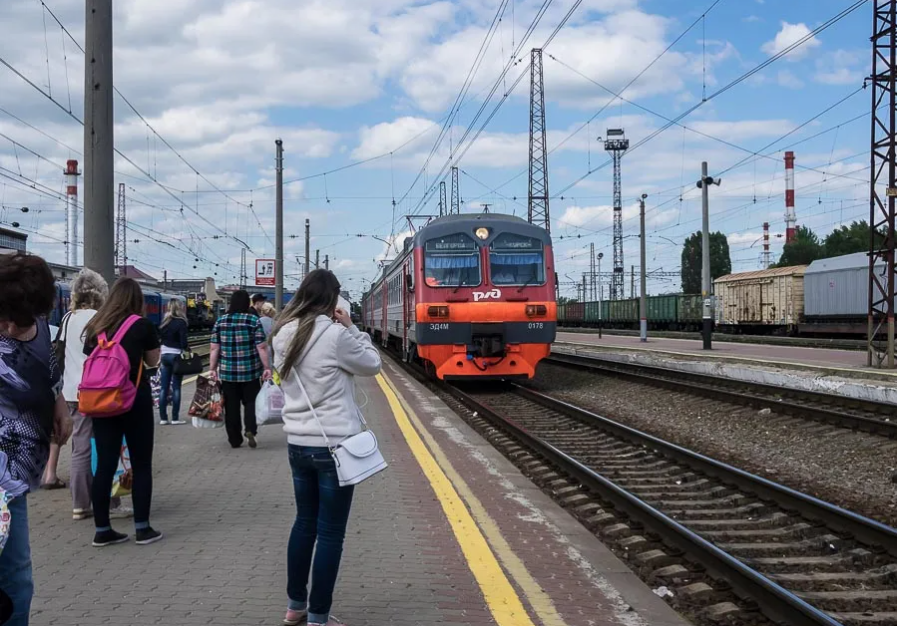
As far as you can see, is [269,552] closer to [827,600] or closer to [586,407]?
[827,600]

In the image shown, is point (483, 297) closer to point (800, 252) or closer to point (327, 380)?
point (327, 380)

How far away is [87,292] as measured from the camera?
18.6 ft

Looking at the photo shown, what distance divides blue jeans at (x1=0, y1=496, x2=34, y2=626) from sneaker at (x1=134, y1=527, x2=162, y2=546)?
2366 mm

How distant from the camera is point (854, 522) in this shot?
5773mm

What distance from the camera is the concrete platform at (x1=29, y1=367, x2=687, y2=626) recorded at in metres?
4.04

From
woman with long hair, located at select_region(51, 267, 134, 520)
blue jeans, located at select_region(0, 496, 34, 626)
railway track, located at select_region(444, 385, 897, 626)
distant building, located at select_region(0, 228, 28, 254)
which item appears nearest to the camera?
blue jeans, located at select_region(0, 496, 34, 626)

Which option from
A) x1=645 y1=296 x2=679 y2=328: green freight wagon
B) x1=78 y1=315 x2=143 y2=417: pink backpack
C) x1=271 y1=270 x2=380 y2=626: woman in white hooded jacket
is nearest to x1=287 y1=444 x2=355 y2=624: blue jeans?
x1=271 y1=270 x2=380 y2=626: woman in white hooded jacket

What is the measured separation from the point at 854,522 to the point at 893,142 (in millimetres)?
14130

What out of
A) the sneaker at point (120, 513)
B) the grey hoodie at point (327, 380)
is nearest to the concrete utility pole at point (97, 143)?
the sneaker at point (120, 513)

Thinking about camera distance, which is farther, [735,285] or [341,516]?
[735,285]

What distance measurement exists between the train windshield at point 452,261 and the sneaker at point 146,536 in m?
10.7

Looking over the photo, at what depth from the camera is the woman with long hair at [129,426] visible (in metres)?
4.99

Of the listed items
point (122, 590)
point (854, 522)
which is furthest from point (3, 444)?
point (854, 522)

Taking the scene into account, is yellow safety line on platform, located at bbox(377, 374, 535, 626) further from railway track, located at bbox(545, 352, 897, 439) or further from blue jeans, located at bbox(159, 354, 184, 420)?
railway track, located at bbox(545, 352, 897, 439)
